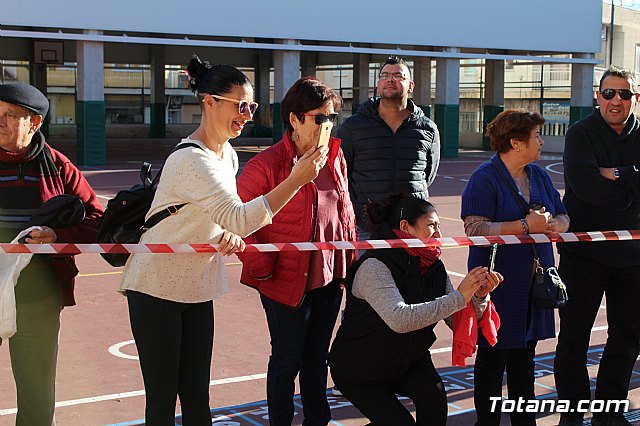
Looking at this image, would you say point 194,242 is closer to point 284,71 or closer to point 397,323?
point 397,323

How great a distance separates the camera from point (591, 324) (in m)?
5.86

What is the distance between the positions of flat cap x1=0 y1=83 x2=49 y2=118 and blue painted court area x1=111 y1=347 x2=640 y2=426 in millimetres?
2112

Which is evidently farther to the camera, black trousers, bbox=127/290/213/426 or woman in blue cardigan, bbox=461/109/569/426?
woman in blue cardigan, bbox=461/109/569/426

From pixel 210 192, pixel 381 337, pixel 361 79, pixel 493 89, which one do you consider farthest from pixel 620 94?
pixel 361 79

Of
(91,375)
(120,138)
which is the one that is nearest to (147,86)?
(120,138)

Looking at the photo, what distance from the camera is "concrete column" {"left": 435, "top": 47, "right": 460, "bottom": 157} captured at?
34.8 meters

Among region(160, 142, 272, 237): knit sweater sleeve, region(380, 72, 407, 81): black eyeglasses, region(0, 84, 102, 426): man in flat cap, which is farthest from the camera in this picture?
region(380, 72, 407, 81): black eyeglasses

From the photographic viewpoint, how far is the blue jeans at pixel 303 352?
5.05m

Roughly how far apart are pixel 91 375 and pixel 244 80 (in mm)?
3239

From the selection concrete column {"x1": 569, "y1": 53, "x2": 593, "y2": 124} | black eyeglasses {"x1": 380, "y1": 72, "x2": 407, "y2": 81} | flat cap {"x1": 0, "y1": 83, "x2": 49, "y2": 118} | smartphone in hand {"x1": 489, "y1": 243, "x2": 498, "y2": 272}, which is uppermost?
concrete column {"x1": 569, "y1": 53, "x2": 593, "y2": 124}

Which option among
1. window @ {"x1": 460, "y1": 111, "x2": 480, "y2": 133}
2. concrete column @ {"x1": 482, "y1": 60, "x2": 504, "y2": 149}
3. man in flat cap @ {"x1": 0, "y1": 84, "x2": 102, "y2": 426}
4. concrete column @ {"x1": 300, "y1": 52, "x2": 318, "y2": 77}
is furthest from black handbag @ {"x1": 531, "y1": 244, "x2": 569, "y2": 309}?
concrete column @ {"x1": 300, "y1": 52, "x2": 318, "y2": 77}

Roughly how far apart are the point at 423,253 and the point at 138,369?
2909 millimetres

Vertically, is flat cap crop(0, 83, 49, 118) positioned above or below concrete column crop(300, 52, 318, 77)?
below

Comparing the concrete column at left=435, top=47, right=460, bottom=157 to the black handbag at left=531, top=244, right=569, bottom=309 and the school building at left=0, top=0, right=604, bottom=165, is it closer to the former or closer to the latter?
the school building at left=0, top=0, right=604, bottom=165
